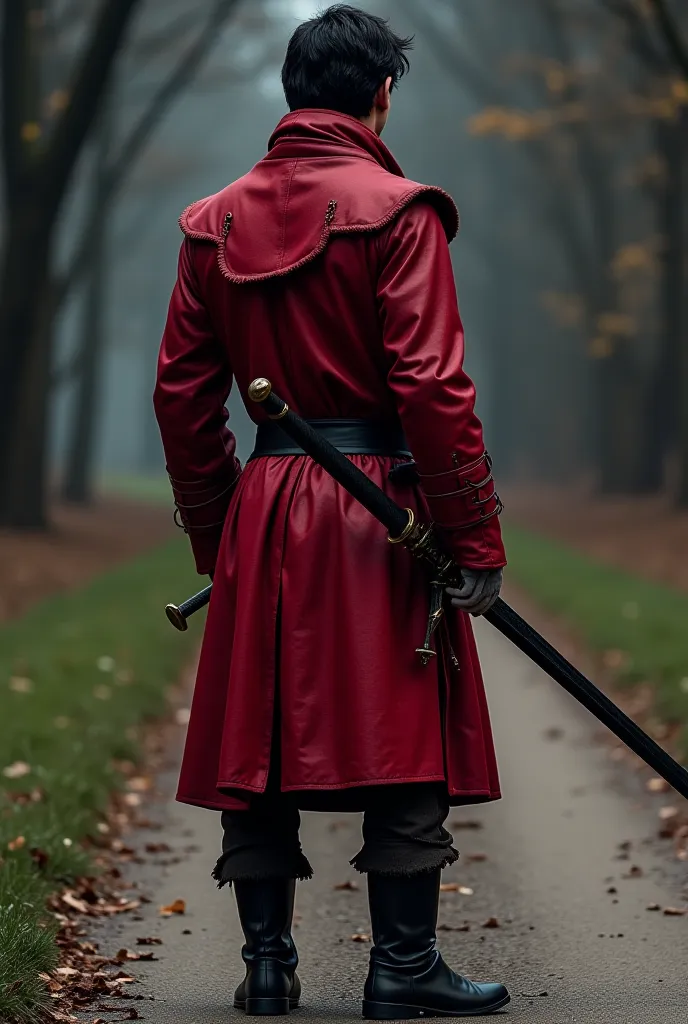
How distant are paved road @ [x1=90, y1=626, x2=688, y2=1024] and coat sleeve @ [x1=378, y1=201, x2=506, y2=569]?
1.22 m

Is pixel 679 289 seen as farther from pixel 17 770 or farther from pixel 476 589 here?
pixel 476 589

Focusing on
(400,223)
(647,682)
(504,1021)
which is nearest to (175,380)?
(400,223)

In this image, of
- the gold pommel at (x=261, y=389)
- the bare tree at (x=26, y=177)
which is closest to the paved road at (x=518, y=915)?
the gold pommel at (x=261, y=389)

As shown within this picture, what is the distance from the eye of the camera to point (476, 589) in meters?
3.77

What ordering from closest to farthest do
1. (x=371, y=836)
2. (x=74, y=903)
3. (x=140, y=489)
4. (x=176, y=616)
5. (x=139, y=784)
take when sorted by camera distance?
(x=371, y=836) < (x=176, y=616) < (x=74, y=903) < (x=139, y=784) < (x=140, y=489)

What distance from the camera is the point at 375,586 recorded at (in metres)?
3.83

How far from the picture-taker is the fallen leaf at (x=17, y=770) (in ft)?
21.4

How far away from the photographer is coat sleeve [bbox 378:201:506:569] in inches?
145

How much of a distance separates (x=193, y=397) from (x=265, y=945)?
137 cm

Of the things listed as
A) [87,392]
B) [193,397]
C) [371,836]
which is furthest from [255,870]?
[87,392]

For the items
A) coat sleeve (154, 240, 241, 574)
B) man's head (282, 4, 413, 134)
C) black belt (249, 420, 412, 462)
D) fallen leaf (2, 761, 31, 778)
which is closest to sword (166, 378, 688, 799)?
black belt (249, 420, 412, 462)

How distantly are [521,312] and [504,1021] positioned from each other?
39272 mm

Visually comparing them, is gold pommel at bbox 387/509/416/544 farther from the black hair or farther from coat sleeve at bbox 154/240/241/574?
the black hair

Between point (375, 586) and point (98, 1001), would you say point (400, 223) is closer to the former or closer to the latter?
point (375, 586)
